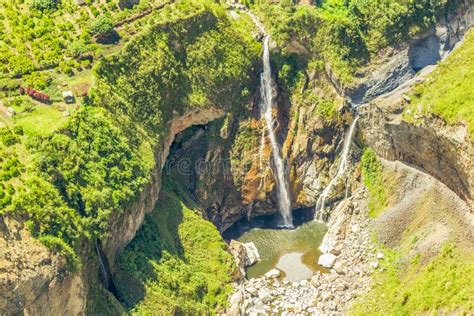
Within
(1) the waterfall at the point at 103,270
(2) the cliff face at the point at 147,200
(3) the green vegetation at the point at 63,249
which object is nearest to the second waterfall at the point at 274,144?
(2) the cliff face at the point at 147,200

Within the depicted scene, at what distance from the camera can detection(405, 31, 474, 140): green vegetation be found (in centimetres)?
5572

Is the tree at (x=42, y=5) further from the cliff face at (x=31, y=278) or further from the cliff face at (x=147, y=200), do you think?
the cliff face at (x=31, y=278)

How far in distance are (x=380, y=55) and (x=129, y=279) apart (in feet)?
120

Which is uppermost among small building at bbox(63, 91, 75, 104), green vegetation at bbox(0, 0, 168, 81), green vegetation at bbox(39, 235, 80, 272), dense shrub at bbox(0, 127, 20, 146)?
green vegetation at bbox(0, 0, 168, 81)

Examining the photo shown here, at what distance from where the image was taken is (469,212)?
55.2 metres

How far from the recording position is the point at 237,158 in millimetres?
68125

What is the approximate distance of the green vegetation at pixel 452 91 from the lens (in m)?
55.7

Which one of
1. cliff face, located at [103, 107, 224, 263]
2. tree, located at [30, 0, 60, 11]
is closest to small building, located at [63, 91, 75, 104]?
cliff face, located at [103, 107, 224, 263]

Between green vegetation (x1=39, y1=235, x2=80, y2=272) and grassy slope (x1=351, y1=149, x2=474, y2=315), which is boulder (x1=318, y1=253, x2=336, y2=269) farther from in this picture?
green vegetation (x1=39, y1=235, x2=80, y2=272)

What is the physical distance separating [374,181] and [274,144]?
37.1 feet

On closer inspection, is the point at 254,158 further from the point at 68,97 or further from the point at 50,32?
the point at 50,32

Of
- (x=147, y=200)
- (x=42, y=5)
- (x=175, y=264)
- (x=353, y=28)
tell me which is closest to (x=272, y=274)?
(x=175, y=264)

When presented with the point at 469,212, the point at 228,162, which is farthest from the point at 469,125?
the point at 228,162

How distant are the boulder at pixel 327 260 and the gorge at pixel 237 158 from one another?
169 millimetres
